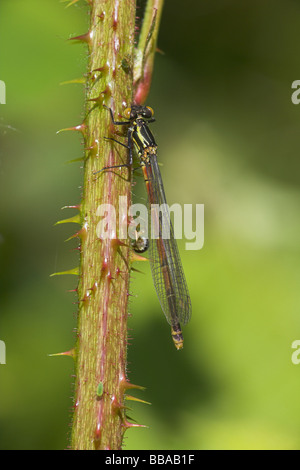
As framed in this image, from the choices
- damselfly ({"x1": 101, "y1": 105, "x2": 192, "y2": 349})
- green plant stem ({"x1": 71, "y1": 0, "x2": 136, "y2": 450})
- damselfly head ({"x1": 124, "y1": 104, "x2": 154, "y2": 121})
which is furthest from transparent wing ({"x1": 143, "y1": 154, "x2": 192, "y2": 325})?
green plant stem ({"x1": 71, "y1": 0, "x2": 136, "y2": 450})

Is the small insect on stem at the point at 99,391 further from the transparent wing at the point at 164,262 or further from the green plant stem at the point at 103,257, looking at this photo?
the transparent wing at the point at 164,262

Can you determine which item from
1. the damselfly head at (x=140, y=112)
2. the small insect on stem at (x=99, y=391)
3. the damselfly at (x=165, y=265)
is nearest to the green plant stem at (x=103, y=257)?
the small insect on stem at (x=99, y=391)

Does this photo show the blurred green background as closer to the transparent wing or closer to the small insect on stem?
the transparent wing

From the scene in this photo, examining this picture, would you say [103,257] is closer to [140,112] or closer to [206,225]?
[140,112]

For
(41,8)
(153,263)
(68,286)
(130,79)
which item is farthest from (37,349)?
(41,8)

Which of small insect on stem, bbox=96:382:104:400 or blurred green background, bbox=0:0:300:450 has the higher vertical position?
blurred green background, bbox=0:0:300:450

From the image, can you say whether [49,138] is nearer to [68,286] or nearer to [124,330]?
[68,286]

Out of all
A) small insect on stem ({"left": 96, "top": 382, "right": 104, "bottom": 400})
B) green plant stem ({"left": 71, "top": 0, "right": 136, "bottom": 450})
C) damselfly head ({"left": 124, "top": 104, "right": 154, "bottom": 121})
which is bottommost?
small insect on stem ({"left": 96, "top": 382, "right": 104, "bottom": 400})
